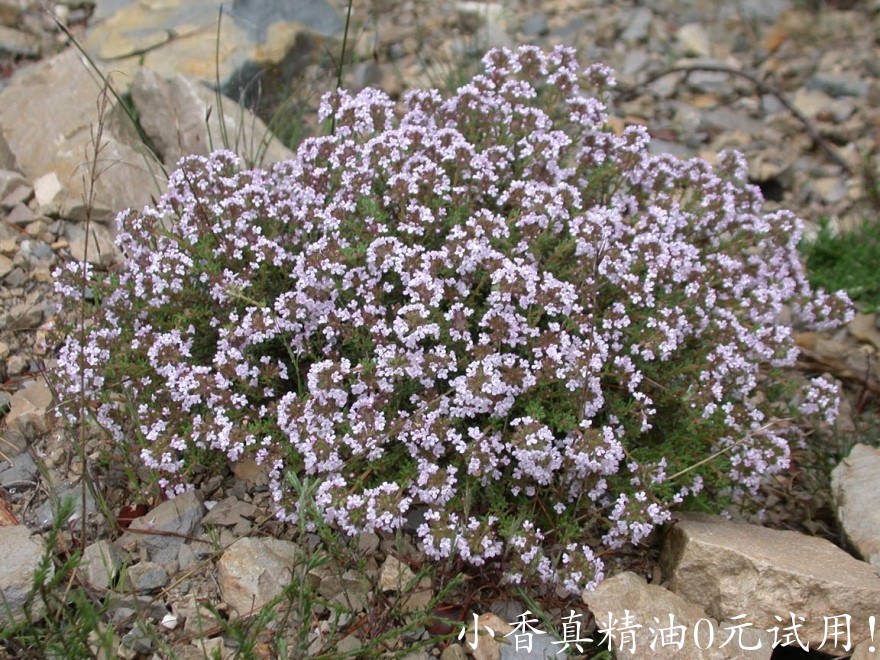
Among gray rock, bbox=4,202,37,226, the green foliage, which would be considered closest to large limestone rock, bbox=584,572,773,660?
the green foliage

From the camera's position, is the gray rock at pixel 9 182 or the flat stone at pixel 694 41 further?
the flat stone at pixel 694 41

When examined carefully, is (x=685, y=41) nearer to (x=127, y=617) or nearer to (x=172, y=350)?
(x=172, y=350)

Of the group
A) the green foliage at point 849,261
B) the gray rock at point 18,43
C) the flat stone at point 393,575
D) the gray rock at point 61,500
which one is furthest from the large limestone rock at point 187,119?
the green foliage at point 849,261

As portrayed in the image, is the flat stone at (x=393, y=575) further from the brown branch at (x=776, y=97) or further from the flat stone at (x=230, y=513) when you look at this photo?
the brown branch at (x=776, y=97)

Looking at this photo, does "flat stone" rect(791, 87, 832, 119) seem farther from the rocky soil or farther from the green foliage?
the green foliage

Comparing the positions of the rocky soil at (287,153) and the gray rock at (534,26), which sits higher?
the gray rock at (534,26)

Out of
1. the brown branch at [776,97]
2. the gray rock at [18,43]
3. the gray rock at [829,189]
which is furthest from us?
the gray rock at [18,43]
